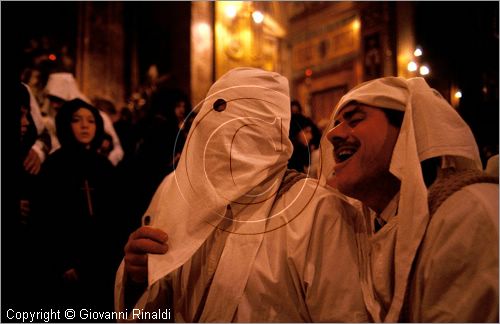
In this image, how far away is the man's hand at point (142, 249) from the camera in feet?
4.66

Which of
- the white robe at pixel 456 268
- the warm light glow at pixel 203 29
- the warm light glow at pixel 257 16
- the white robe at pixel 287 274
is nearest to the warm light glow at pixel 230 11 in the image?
the warm light glow at pixel 257 16

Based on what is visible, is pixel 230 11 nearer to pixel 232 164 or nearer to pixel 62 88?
pixel 62 88

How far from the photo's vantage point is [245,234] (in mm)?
1552

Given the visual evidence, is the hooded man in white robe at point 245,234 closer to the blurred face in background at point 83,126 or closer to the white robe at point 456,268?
the white robe at point 456,268

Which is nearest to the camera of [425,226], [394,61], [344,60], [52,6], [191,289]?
[425,226]

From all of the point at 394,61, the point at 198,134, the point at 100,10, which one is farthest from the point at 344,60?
the point at 198,134

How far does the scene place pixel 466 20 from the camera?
3096mm

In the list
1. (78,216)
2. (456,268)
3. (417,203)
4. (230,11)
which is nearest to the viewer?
(456,268)

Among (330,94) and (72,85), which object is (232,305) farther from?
(330,94)

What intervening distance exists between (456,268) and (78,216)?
2.26 metres

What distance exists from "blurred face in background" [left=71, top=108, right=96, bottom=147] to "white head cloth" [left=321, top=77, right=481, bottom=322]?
2.24 metres

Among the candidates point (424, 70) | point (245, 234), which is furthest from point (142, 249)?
point (424, 70)

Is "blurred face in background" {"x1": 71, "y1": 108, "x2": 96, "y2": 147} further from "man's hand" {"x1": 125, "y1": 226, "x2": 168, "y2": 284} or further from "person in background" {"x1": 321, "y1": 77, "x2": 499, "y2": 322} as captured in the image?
"person in background" {"x1": 321, "y1": 77, "x2": 499, "y2": 322}

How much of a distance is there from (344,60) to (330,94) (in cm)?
91
